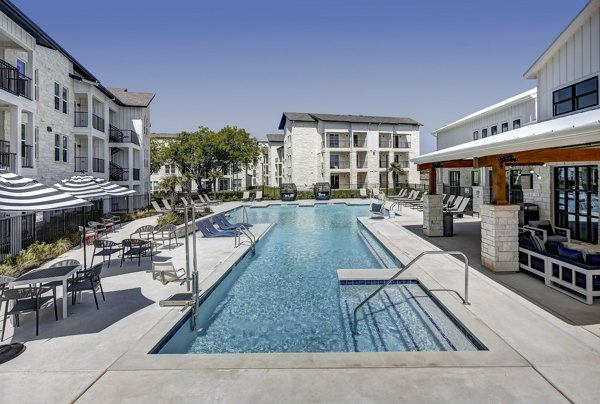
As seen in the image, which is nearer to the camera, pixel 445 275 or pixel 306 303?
pixel 306 303

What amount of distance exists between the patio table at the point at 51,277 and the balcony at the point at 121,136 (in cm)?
2127

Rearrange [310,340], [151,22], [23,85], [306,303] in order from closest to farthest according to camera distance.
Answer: [310,340] < [306,303] < [23,85] < [151,22]

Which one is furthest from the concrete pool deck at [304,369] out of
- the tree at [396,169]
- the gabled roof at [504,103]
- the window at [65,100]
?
the tree at [396,169]

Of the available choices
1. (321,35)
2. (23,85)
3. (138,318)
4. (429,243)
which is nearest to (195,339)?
(138,318)

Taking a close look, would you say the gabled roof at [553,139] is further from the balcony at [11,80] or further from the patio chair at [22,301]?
the balcony at [11,80]

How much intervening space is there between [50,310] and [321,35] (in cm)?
1988

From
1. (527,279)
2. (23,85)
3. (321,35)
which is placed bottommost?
(527,279)

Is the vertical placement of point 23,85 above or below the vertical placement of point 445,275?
above

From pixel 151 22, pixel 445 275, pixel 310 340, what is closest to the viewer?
pixel 310 340

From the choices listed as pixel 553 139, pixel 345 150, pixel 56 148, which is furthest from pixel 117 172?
pixel 345 150

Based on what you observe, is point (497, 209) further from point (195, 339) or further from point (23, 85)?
point (23, 85)

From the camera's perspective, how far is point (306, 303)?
7305mm

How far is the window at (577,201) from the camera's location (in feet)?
38.1

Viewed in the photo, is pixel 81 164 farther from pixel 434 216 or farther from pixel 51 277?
pixel 434 216
